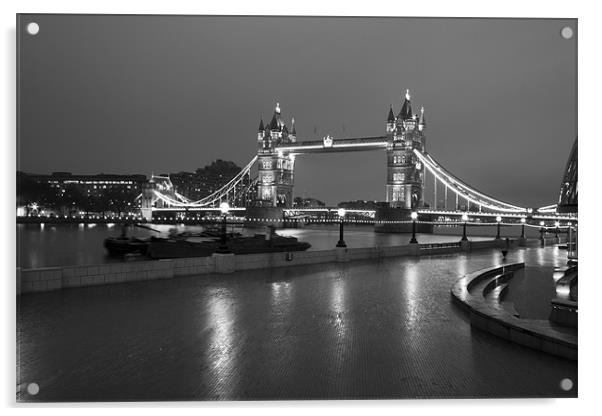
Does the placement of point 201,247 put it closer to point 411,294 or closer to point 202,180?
point 411,294

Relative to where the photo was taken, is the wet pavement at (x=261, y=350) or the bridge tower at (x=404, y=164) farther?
the bridge tower at (x=404, y=164)

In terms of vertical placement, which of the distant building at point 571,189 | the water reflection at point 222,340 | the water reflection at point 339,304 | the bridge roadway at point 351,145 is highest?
the bridge roadway at point 351,145

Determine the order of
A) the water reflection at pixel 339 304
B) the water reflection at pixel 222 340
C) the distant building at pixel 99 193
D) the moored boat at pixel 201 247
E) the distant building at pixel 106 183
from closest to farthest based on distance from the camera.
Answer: the water reflection at pixel 222 340 < the water reflection at pixel 339 304 < the moored boat at pixel 201 247 < the distant building at pixel 99 193 < the distant building at pixel 106 183

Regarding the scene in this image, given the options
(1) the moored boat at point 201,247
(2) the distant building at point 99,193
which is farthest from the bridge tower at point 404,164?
(1) the moored boat at point 201,247

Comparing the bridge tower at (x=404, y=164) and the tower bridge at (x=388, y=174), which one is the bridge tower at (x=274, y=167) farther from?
the bridge tower at (x=404, y=164)

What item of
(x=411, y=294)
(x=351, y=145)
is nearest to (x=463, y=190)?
(x=351, y=145)

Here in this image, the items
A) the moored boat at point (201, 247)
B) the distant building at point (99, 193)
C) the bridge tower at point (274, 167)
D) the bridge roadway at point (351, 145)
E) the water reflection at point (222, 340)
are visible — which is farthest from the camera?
the bridge tower at point (274, 167)

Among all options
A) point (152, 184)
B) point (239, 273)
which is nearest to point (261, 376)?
point (239, 273)

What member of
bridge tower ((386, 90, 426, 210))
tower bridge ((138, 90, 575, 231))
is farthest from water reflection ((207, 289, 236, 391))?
bridge tower ((386, 90, 426, 210))

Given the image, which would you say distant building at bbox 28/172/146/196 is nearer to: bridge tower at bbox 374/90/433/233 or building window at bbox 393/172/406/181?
bridge tower at bbox 374/90/433/233
